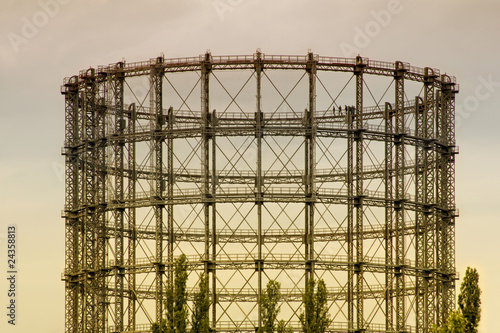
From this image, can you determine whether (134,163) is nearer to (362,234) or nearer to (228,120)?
(228,120)

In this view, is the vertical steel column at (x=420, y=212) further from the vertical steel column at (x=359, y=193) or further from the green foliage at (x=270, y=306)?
the green foliage at (x=270, y=306)

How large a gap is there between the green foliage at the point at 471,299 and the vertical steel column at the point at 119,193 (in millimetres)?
18445

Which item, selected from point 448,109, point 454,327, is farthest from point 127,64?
point 454,327

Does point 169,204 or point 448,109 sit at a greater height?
point 448,109

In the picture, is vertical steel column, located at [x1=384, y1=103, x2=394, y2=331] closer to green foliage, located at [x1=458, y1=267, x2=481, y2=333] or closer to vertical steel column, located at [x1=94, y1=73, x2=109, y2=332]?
green foliage, located at [x1=458, y1=267, x2=481, y2=333]

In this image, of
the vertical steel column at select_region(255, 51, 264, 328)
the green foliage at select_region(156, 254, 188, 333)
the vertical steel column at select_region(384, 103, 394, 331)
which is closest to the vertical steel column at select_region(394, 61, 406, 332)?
the vertical steel column at select_region(384, 103, 394, 331)

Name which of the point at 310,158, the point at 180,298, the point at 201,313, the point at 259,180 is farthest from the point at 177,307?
the point at 310,158

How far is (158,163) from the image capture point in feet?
226

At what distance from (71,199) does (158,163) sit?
7821 mm

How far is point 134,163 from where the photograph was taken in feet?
235

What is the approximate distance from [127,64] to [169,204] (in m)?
8.28

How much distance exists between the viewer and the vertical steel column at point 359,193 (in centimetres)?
6769

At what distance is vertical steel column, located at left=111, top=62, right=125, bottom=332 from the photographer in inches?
2746

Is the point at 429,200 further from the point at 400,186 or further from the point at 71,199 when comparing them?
the point at 71,199
